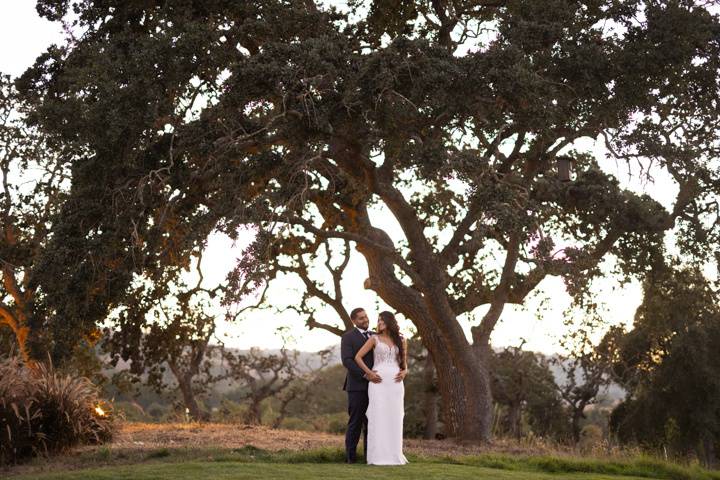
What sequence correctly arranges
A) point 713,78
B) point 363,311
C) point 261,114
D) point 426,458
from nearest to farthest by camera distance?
point 363,311, point 426,458, point 713,78, point 261,114

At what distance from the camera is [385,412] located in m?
10.6

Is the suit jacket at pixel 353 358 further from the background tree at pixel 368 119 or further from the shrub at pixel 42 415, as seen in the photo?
the shrub at pixel 42 415

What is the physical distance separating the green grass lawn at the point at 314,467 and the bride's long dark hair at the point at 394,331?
4.44 feet

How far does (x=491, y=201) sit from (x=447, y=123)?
1754mm

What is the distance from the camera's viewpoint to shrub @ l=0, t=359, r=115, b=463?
39.6ft

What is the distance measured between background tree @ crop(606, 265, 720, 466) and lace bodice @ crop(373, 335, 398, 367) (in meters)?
15.2

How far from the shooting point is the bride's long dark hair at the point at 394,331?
10547mm

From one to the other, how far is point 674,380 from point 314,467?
68.4 feet

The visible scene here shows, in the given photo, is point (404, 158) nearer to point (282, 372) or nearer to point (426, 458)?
point (426, 458)

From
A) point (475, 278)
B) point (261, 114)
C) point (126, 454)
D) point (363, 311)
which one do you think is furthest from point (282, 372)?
point (363, 311)

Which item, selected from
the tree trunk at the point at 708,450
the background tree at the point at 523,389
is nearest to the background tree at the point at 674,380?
the tree trunk at the point at 708,450

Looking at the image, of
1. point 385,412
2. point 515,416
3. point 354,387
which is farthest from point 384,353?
point 515,416

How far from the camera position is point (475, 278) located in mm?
20359

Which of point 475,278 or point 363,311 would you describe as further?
point 475,278
